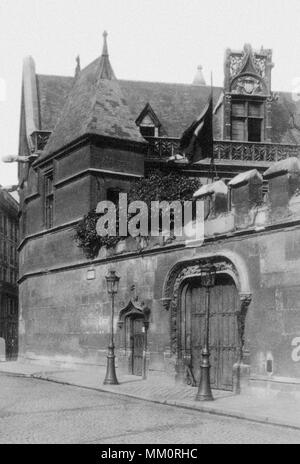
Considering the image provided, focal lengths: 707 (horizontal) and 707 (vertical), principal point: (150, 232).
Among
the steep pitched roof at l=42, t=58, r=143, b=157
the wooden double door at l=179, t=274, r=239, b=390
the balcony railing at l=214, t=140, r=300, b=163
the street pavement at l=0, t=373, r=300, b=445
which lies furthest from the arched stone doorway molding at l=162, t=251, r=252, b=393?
the balcony railing at l=214, t=140, r=300, b=163

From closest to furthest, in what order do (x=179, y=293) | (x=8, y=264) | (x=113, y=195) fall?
(x=179, y=293) → (x=113, y=195) → (x=8, y=264)

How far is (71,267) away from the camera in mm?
22719

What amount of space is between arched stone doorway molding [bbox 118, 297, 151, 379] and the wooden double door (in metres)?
1.50

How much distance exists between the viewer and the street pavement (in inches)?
359

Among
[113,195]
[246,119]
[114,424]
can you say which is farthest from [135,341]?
[246,119]

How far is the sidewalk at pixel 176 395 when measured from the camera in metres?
11.5

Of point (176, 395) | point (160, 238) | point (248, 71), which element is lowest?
point (176, 395)

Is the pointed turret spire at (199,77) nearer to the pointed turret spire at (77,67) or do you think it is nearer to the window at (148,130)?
the pointed turret spire at (77,67)

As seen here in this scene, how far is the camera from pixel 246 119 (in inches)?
1016

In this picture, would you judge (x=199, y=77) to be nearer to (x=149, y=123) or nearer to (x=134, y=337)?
(x=149, y=123)

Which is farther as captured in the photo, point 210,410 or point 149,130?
point 149,130

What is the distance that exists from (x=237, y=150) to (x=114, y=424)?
54.8 ft

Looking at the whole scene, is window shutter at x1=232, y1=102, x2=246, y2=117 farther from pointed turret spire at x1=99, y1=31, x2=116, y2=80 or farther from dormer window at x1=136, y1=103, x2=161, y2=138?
pointed turret spire at x1=99, y1=31, x2=116, y2=80

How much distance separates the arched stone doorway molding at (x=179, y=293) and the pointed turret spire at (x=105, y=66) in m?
10.3
